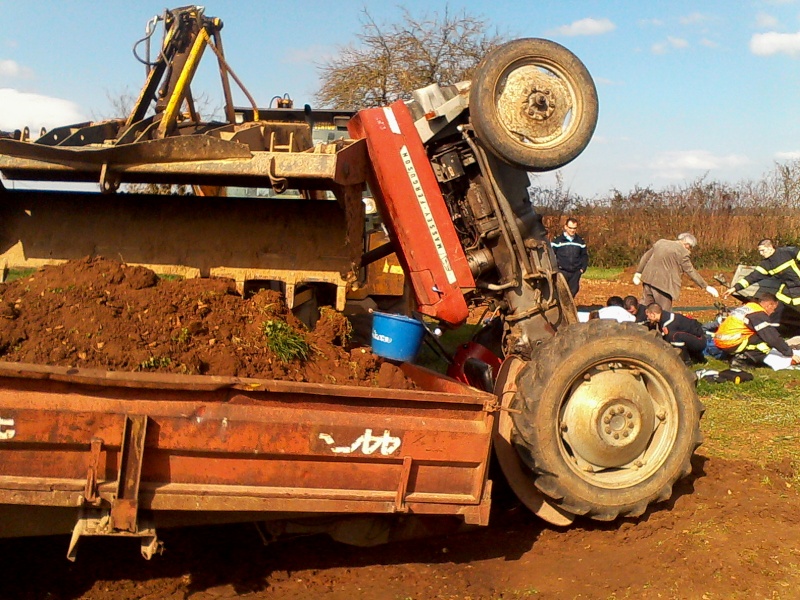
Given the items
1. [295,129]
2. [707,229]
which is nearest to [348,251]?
[295,129]

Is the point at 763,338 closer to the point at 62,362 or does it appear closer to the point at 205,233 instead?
the point at 205,233

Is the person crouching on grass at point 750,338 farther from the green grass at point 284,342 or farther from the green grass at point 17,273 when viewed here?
the green grass at point 17,273

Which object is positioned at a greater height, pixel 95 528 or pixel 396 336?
pixel 396 336

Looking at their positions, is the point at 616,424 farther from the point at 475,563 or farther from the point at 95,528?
the point at 95,528

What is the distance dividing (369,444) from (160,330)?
3.68 feet

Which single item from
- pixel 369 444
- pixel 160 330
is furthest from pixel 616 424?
pixel 160 330

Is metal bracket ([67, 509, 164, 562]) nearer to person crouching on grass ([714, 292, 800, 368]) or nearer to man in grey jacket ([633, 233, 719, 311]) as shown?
person crouching on grass ([714, 292, 800, 368])

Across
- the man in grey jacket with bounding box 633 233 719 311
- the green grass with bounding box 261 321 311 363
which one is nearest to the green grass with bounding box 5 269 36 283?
the green grass with bounding box 261 321 311 363

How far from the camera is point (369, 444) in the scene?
346 cm

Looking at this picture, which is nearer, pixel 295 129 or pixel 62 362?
pixel 62 362

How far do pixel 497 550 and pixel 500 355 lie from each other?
1.63 meters

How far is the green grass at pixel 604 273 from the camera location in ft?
64.5

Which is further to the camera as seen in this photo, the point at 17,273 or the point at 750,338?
the point at 750,338

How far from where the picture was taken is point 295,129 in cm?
557
